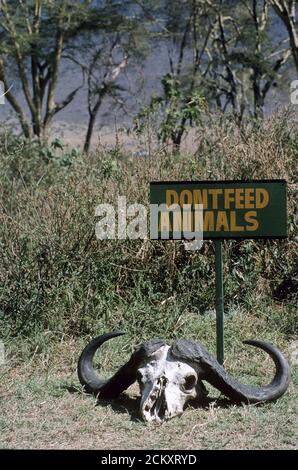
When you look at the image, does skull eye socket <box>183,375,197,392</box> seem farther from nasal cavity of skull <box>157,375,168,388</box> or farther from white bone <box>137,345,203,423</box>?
nasal cavity of skull <box>157,375,168,388</box>

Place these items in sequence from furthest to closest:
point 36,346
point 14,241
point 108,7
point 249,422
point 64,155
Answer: point 108,7, point 64,155, point 14,241, point 36,346, point 249,422

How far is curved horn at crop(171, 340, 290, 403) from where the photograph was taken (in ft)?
15.8

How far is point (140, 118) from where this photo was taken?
30.9 feet

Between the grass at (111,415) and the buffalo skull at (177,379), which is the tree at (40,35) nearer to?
the grass at (111,415)

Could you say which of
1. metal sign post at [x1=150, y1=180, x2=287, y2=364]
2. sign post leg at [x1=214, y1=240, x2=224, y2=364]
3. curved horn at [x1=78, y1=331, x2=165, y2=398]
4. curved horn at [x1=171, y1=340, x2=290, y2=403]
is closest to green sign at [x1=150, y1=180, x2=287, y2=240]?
metal sign post at [x1=150, y1=180, x2=287, y2=364]

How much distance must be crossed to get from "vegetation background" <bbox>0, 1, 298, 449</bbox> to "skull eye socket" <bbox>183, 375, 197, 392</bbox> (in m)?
0.17

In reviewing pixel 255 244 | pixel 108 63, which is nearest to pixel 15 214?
pixel 255 244

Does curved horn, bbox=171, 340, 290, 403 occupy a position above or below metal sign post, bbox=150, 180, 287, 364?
below

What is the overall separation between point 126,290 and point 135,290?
127 millimetres

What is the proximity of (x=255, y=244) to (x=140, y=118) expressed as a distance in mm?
2723

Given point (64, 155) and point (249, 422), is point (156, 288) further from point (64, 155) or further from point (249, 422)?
point (64, 155)

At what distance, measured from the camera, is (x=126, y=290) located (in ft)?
23.2

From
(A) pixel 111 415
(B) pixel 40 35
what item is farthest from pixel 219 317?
(B) pixel 40 35

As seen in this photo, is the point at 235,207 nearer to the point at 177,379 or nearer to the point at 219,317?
the point at 219,317
